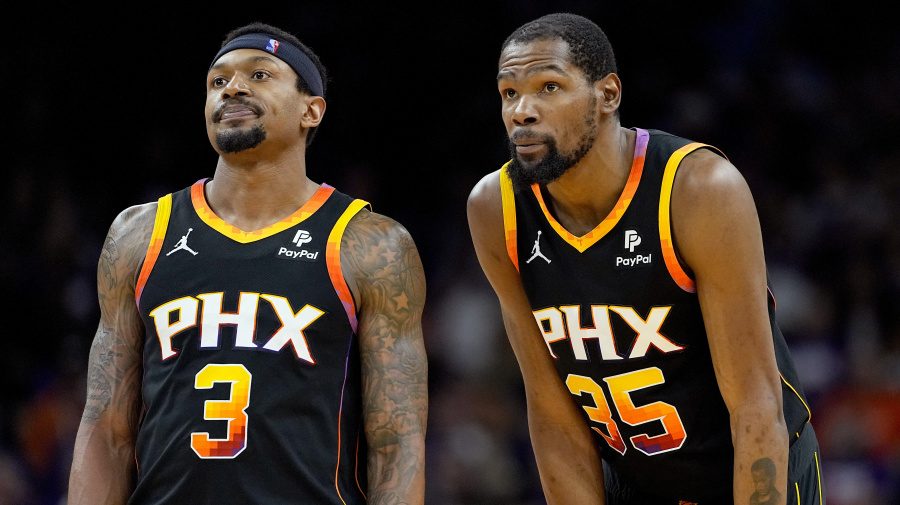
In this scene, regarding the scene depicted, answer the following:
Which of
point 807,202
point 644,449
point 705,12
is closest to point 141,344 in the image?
point 644,449

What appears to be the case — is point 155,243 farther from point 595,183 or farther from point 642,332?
point 642,332

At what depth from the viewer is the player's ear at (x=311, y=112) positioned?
363cm

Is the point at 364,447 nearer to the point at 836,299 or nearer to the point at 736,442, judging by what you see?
the point at 736,442

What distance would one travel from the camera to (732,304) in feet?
10.0

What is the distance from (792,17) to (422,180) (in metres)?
3.25

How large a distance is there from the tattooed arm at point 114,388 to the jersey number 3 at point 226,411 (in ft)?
1.11

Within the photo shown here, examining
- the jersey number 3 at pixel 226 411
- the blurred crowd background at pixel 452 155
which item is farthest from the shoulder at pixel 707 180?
the blurred crowd background at pixel 452 155

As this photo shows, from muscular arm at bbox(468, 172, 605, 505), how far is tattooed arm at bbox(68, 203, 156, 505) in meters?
1.15

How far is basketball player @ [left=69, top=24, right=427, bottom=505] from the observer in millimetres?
Answer: 3113

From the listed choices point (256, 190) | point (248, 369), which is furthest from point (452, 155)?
point (248, 369)

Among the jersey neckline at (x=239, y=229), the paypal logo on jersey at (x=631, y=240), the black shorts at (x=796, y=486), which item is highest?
the jersey neckline at (x=239, y=229)

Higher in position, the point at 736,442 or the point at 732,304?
the point at 732,304

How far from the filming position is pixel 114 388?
3312mm

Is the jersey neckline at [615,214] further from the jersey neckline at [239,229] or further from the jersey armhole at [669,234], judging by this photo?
the jersey neckline at [239,229]
